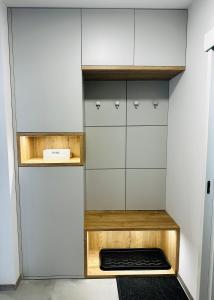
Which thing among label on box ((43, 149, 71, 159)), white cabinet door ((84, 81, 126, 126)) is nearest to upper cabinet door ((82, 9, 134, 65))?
white cabinet door ((84, 81, 126, 126))

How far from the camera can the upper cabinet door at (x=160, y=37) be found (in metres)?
2.11

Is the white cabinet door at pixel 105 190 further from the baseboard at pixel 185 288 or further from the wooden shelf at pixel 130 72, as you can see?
the wooden shelf at pixel 130 72

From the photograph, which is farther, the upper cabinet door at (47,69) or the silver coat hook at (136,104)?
the silver coat hook at (136,104)

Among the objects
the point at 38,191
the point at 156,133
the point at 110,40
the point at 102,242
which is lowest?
the point at 102,242

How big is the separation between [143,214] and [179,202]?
1.76 feet

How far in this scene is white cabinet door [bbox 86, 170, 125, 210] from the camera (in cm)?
273

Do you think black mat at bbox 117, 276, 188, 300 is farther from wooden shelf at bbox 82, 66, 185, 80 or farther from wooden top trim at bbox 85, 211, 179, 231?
wooden shelf at bbox 82, 66, 185, 80

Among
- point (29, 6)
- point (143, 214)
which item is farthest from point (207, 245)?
point (29, 6)

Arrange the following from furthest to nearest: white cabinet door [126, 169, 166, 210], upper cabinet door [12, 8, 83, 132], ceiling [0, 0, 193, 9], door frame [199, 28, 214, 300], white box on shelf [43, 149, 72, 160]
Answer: white cabinet door [126, 169, 166, 210] < white box on shelf [43, 149, 72, 160] < upper cabinet door [12, 8, 83, 132] < ceiling [0, 0, 193, 9] < door frame [199, 28, 214, 300]

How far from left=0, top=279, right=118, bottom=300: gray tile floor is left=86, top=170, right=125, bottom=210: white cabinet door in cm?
84

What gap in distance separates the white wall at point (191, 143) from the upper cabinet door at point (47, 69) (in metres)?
1.08

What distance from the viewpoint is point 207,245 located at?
5.83 feet

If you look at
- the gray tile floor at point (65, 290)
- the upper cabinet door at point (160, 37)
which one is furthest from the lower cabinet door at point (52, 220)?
the upper cabinet door at point (160, 37)

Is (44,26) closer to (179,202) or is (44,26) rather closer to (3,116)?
(3,116)
